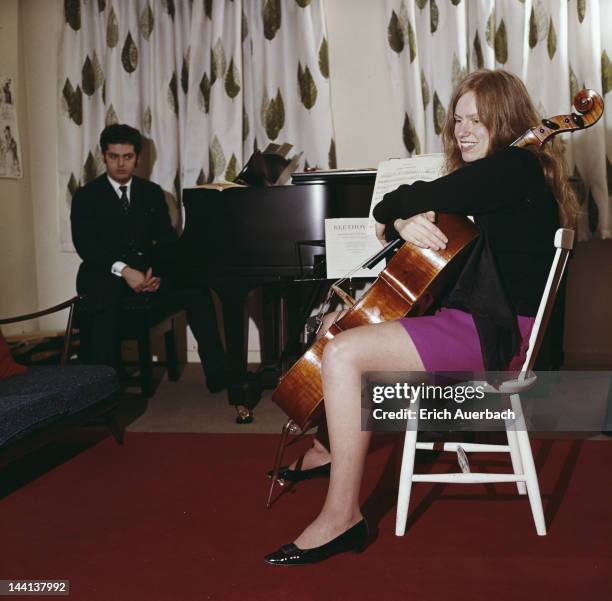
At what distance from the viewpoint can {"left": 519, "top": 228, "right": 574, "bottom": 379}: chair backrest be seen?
165 centimetres

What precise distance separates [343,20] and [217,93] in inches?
33.0

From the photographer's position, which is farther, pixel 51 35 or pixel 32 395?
pixel 51 35

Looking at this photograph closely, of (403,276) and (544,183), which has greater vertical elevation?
(544,183)

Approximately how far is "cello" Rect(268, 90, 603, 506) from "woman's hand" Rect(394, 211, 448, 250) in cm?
2

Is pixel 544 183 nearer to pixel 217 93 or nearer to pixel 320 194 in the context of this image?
pixel 320 194

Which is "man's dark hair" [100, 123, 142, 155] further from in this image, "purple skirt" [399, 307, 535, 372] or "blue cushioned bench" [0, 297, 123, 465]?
"purple skirt" [399, 307, 535, 372]

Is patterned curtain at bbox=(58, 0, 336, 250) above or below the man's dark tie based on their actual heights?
above

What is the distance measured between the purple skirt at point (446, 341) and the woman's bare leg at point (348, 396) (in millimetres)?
23

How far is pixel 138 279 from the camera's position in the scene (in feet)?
11.1

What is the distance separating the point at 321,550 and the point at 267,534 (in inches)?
10.2

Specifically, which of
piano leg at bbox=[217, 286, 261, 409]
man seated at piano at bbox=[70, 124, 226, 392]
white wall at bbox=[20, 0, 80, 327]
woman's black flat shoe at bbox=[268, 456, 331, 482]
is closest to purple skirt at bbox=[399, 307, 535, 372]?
woman's black flat shoe at bbox=[268, 456, 331, 482]

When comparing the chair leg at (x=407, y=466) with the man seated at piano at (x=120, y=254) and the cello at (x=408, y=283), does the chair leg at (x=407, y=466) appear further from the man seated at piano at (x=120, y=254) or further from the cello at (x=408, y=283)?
the man seated at piano at (x=120, y=254)

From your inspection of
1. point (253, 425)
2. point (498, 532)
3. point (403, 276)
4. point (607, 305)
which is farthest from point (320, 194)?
point (607, 305)

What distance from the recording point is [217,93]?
12.7 ft
